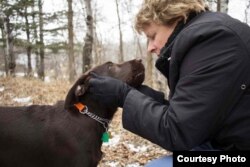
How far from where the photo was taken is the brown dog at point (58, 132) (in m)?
3.62

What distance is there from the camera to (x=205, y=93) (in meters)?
2.26

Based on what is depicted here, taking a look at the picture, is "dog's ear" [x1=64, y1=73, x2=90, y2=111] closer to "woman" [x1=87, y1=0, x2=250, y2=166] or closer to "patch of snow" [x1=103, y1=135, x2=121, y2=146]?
"woman" [x1=87, y1=0, x2=250, y2=166]

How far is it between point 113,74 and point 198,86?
179cm

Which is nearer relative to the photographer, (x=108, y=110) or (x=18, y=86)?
(x=108, y=110)

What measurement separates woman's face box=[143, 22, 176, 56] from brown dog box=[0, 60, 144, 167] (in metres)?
0.93

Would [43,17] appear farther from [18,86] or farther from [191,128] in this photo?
[191,128]

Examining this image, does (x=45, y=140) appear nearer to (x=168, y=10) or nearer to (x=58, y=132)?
(x=58, y=132)

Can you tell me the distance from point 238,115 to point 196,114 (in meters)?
0.33

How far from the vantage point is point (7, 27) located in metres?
17.9

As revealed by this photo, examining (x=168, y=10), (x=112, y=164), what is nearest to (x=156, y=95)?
(x=168, y=10)

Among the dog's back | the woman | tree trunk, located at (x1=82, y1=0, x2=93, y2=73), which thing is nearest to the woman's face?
the woman

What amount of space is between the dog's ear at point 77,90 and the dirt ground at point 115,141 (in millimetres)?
2127

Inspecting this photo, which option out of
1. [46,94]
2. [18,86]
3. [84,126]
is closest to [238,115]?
[84,126]

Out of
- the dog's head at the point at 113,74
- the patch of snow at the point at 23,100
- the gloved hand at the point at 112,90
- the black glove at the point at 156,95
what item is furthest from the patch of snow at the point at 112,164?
the patch of snow at the point at 23,100
